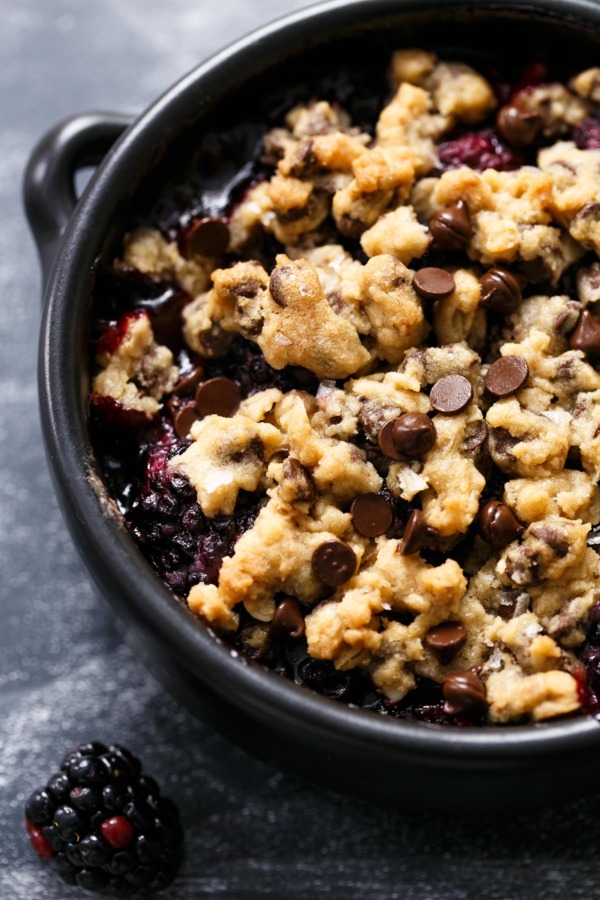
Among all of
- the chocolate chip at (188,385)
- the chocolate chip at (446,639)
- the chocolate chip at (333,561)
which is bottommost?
the chocolate chip at (446,639)

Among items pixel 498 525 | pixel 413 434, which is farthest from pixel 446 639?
pixel 413 434

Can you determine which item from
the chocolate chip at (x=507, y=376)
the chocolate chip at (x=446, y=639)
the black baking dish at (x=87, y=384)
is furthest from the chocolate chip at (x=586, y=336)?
the black baking dish at (x=87, y=384)

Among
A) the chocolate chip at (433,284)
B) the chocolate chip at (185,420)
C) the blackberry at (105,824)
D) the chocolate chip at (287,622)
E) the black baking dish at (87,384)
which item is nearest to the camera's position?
the black baking dish at (87,384)

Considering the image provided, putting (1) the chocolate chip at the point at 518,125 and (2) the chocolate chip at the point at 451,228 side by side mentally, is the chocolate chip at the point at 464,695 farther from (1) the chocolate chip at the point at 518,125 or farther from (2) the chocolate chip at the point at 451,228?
(1) the chocolate chip at the point at 518,125

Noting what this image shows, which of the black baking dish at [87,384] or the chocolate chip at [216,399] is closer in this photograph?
the black baking dish at [87,384]

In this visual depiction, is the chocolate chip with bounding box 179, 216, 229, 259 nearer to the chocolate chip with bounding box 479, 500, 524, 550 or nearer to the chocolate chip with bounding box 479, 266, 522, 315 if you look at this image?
the chocolate chip with bounding box 479, 266, 522, 315

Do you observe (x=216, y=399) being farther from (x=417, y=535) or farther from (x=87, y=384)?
(x=417, y=535)
